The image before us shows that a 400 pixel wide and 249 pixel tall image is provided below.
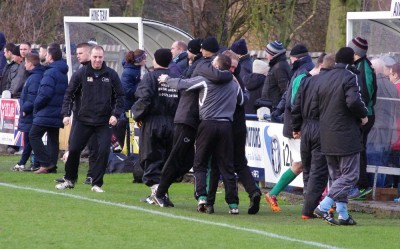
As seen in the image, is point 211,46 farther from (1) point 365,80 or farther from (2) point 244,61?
(2) point 244,61

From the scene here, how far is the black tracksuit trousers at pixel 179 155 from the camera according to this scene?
14266mm

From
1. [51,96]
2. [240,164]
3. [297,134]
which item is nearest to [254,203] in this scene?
[240,164]

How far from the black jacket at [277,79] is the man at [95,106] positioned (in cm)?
236

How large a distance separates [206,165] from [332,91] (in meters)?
1.93

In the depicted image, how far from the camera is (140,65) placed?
19969 millimetres

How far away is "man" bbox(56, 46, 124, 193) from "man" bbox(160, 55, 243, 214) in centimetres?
210

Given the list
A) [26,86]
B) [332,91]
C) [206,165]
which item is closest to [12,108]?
[26,86]

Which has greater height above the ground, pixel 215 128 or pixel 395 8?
pixel 395 8

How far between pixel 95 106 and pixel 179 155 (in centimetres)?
222

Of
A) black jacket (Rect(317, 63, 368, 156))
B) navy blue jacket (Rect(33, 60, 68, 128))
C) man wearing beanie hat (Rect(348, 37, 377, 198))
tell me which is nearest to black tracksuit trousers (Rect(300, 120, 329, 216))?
black jacket (Rect(317, 63, 368, 156))

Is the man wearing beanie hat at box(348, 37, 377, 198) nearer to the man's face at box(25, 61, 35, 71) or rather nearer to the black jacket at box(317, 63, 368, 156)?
the black jacket at box(317, 63, 368, 156)

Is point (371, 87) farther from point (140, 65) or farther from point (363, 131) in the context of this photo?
point (140, 65)

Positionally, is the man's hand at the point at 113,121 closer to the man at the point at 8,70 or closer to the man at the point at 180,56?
the man at the point at 180,56

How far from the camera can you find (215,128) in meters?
14.0
